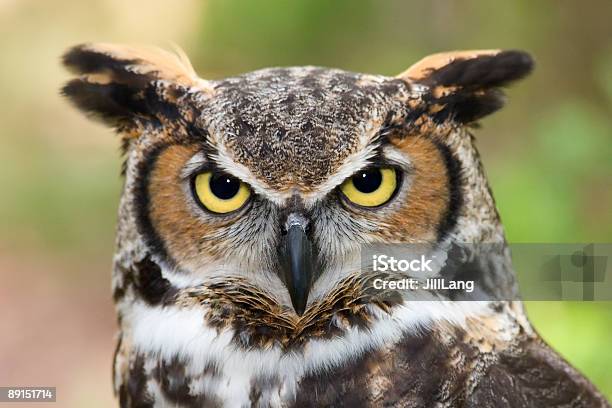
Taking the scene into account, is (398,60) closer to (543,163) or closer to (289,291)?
(543,163)

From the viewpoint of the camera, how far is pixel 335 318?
159 cm

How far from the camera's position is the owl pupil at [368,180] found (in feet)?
4.95

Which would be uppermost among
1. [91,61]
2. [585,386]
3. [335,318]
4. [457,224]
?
[91,61]

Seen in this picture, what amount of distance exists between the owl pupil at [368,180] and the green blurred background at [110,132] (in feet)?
3.69

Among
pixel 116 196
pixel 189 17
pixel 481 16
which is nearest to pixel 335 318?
pixel 481 16

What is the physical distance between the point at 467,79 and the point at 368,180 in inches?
13.2

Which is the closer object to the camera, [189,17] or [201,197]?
[201,197]

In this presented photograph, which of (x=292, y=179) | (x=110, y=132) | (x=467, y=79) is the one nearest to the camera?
(x=292, y=179)

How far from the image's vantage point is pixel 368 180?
1.52m

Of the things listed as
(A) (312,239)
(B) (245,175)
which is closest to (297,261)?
(A) (312,239)

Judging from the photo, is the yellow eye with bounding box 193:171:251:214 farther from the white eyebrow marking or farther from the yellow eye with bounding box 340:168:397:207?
the yellow eye with bounding box 340:168:397:207

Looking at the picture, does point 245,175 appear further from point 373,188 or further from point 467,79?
point 467,79

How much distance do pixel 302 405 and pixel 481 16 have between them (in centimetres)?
262

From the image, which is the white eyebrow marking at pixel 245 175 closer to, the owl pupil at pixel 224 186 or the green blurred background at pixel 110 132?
the owl pupil at pixel 224 186
